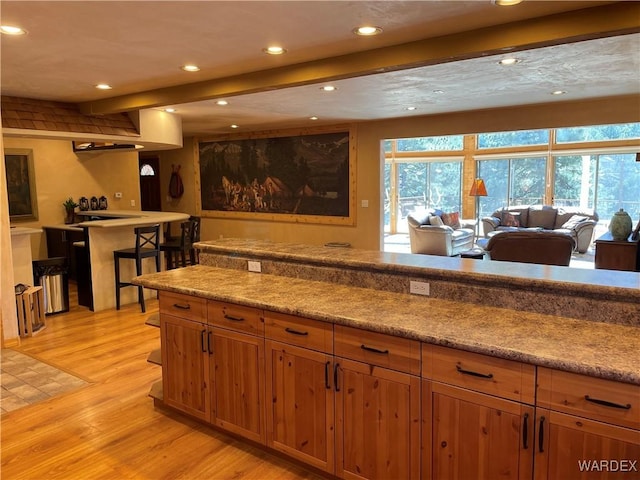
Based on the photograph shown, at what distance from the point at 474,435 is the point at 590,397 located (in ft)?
1.58

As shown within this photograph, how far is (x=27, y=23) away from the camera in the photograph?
2676 millimetres

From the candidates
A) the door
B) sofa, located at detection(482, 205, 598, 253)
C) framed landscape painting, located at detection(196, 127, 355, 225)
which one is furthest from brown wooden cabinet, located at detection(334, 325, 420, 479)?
the door

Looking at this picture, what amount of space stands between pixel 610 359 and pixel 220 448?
6.99 ft

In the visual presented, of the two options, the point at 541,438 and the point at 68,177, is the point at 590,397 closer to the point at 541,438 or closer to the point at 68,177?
the point at 541,438

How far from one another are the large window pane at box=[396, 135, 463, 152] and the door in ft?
22.2

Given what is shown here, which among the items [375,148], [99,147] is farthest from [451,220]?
[99,147]

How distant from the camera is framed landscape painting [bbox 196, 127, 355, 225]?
321 inches

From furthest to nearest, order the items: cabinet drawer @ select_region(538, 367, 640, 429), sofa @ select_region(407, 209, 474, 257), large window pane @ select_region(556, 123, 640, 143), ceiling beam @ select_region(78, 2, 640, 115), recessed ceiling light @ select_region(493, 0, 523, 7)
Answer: large window pane @ select_region(556, 123, 640, 143) → sofa @ select_region(407, 209, 474, 257) → ceiling beam @ select_region(78, 2, 640, 115) → recessed ceiling light @ select_region(493, 0, 523, 7) → cabinet drawer @ select_region(538, 367, 640, 429)

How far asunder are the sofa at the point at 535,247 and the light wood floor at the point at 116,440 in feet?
12.5

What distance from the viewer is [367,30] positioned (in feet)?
9.60

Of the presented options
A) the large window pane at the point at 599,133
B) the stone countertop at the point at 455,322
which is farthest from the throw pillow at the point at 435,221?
the stone countertop at the point at 455,322

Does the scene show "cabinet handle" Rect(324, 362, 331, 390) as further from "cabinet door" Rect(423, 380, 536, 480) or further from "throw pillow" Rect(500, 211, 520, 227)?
"throw pillow" Rect(500, 211, 520, 227)

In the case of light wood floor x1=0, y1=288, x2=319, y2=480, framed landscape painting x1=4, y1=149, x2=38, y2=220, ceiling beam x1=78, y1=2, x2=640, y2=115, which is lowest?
light wood floor x1=0, y1=288, x2=319, y2=480

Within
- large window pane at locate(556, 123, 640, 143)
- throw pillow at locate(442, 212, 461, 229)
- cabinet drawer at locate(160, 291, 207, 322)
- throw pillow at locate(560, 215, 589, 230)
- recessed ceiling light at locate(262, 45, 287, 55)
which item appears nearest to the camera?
cabinet drawer at locate(160, 291, 207, 322)
